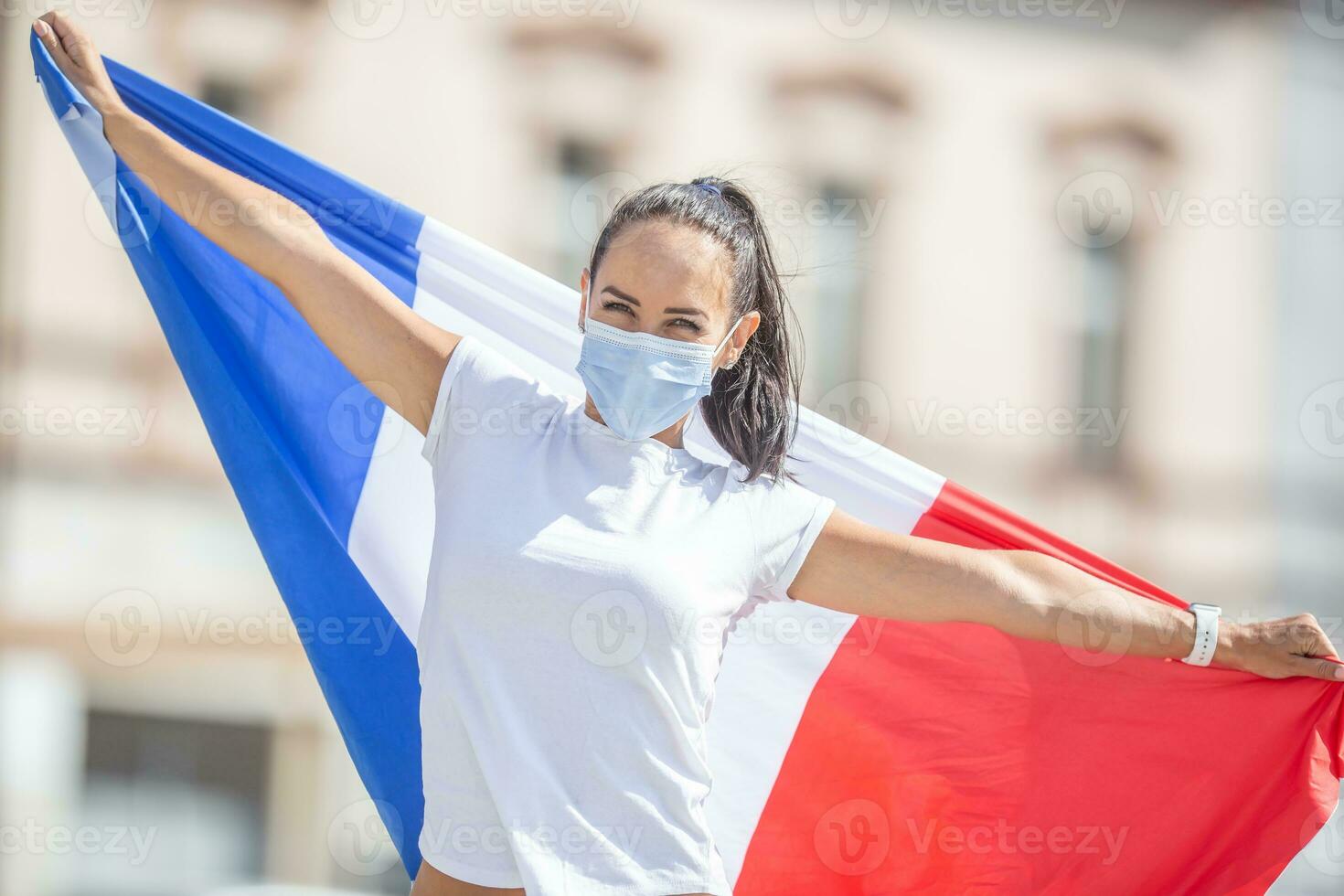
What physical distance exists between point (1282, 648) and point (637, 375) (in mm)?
1461

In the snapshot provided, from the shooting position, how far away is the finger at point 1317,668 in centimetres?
301

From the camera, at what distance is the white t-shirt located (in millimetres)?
2262

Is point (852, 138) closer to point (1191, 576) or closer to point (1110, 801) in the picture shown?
point (1191, 576)

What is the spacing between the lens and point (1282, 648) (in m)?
3.03
